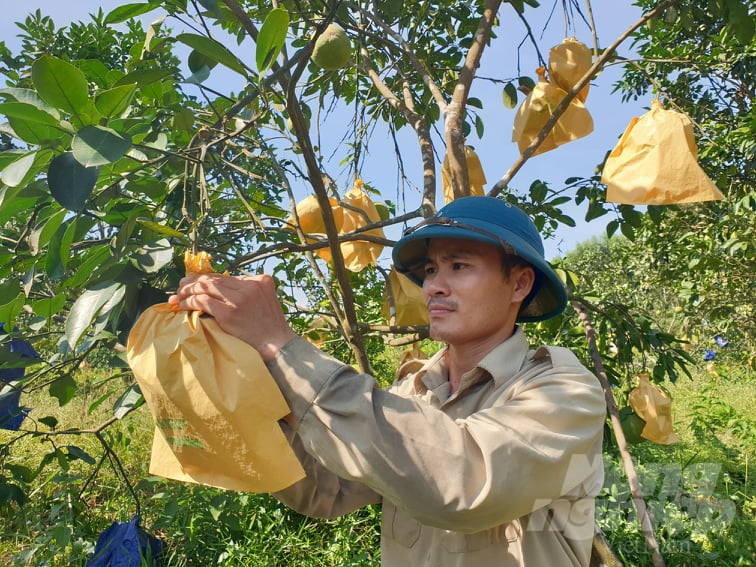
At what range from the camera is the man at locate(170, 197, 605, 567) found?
2.35 feet

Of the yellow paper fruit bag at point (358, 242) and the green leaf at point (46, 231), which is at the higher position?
the yellow paper fruit bag at point (358, 242)

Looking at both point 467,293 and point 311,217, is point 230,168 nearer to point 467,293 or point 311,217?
point 311,217

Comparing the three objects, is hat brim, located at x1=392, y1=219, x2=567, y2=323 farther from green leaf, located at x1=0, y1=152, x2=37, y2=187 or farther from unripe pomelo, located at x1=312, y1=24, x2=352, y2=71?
green leaf, located at x1=0, y1=152, x2=37, y2=187

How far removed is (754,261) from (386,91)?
3.32m

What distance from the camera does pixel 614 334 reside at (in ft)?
6.97

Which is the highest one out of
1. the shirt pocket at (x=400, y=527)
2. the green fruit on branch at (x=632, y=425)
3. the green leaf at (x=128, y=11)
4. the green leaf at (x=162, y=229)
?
the green leaf at (x=128, y=11)

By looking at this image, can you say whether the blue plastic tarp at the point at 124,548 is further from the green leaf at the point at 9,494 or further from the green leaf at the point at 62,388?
the green leaf at the point at 62,388

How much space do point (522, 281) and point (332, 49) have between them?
52cm

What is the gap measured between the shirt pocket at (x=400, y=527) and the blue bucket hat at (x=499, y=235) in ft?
1.47

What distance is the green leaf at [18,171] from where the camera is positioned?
722mm

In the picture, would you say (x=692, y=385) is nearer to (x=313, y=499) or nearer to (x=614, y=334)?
(x=614, y=334)

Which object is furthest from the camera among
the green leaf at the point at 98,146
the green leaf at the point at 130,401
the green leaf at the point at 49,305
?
the green leaf at the point at 130,401

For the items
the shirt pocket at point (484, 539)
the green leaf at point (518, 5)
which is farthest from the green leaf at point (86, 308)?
the green leaf at point (518, 5)

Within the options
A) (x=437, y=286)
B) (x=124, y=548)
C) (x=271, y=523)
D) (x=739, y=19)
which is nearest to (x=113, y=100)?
(x=437, y=286)
